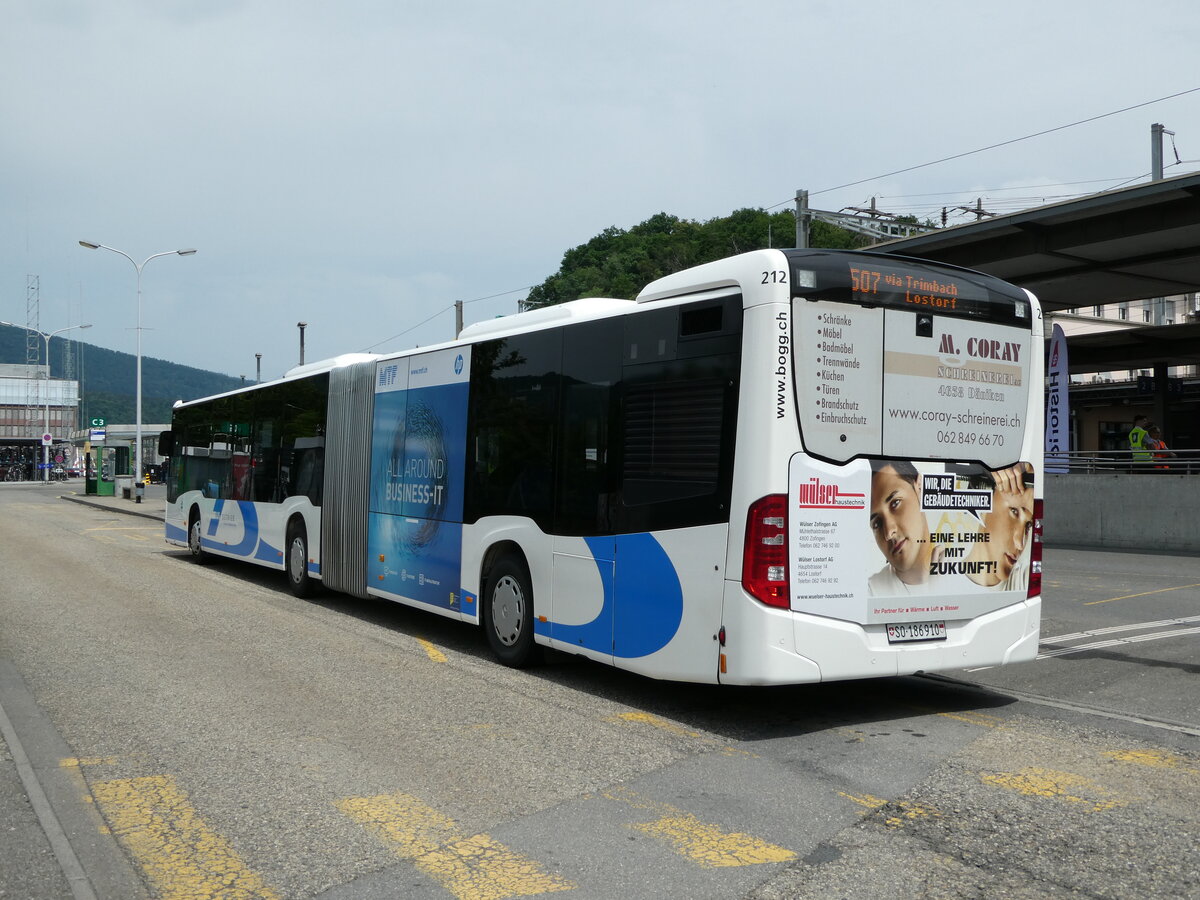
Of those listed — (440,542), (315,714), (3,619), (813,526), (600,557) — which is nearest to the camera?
(813,526)

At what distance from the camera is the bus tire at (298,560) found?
13.3 metres

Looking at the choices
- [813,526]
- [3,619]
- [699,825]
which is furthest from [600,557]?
[3,619]

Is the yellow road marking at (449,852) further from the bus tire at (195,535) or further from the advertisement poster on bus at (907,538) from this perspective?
the bus tire at (195,535)

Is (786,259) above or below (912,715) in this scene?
above

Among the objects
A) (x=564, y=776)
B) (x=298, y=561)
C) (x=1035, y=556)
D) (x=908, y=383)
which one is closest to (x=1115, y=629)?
(x=1035, y=556)

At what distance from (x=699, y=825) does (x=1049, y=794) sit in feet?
5.85

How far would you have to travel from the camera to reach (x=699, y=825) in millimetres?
4832

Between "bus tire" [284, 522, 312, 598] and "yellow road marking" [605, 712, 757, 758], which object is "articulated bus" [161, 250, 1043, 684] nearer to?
"yellow road marking" [605, 712, 757, 758]

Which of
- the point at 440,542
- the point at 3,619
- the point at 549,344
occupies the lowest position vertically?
the point at 3,619

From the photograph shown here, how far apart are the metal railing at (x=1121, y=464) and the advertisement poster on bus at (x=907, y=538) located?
1636cm

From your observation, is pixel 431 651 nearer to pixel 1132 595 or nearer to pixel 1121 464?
pixel 1132 595

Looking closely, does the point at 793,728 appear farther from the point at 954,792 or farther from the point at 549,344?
the point at 549,344

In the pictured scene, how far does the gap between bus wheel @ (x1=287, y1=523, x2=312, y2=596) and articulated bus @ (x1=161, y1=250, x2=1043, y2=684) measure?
4.69m

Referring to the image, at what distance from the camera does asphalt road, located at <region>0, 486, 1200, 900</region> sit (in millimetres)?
4258
